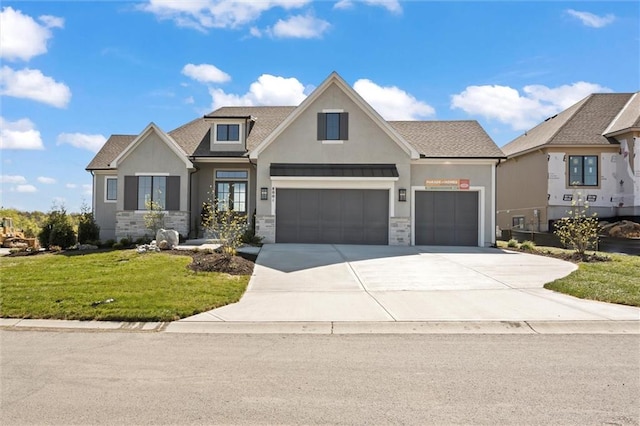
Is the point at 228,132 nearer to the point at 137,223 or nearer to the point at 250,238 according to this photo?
the point at 137,223

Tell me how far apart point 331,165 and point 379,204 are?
2.72 meters

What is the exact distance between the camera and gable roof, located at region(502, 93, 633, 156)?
24.5m

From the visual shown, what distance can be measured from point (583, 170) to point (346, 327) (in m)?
22.8

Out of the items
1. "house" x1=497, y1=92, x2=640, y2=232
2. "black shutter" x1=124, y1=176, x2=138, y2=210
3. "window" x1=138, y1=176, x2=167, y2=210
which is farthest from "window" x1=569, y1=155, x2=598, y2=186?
"black shutter" x1=124, y1=176, x2=138, y2=210

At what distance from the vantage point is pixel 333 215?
62.8 ft

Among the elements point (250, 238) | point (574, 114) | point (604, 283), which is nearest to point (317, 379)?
point (604, 283)

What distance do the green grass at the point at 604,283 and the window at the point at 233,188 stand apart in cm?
1462

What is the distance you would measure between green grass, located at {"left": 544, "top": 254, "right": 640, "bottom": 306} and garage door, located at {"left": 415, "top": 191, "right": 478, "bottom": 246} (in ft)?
20.8

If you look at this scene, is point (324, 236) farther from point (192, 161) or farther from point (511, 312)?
point (511, 312)

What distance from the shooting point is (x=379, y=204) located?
19.2m

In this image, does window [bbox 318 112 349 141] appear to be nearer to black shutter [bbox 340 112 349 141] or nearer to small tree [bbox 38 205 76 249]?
black shutter [bbox 340 112 349 141]

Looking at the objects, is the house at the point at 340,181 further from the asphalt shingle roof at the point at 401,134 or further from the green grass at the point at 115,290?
the green grass at the point at 115,290

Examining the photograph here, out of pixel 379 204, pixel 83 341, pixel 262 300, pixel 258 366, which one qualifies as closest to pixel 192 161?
pixel 379 204

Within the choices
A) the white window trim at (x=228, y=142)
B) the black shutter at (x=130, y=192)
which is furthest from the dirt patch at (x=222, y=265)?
the white window trim at (x=228, y=142)
